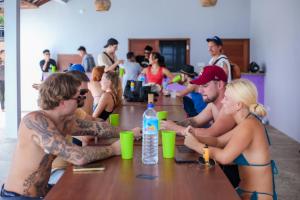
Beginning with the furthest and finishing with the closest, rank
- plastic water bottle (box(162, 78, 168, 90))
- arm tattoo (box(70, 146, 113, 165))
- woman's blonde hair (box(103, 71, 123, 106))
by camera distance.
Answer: plastic water bottle (box(162, 78, 168, 90)) → woman's blonde hair (box(103, 71, 123, 106)) → arm tattoo (box(70, 146, 113, 165))

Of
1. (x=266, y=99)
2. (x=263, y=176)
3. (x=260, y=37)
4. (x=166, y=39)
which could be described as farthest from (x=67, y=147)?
(x=166, y=39)

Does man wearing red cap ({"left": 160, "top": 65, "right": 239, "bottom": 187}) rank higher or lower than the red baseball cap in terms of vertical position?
lower

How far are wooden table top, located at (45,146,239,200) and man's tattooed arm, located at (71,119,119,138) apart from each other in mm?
603

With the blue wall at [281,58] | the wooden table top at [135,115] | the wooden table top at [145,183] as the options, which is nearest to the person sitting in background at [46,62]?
the blue wall at [281,58]

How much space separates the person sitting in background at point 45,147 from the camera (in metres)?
1.94

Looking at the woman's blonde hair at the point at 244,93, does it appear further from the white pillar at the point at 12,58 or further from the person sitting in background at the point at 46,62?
the person sitting in background at the point at 46,62

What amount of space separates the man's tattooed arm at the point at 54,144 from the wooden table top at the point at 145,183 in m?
0.07

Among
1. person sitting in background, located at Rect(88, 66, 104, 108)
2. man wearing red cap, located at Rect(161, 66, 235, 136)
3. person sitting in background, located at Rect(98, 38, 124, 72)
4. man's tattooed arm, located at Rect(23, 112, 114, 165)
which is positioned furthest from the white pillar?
man's tattooed arm, located at Rect(23, 112, 114, 165)

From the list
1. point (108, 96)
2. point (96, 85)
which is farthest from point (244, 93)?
point (96, 85)

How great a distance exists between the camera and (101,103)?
3.87m

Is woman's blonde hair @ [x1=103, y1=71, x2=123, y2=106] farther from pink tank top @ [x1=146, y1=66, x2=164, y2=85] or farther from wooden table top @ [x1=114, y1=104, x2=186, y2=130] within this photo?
pink tank top @ [x1=146, y1=66, x2=164, y2=85]

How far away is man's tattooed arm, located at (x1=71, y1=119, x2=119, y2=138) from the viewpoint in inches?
100.0

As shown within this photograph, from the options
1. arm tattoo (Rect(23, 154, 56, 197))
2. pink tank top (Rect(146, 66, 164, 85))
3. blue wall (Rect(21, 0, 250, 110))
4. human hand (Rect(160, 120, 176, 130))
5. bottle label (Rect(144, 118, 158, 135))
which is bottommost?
arm tattoo (Rect(23, 154, 56, 197))

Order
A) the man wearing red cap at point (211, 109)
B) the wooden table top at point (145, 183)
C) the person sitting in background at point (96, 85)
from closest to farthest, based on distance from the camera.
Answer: the wooden table top at point (145, 183), the man wearing red cap at point (211, 109), the person sitting in background at point (96, 85)
